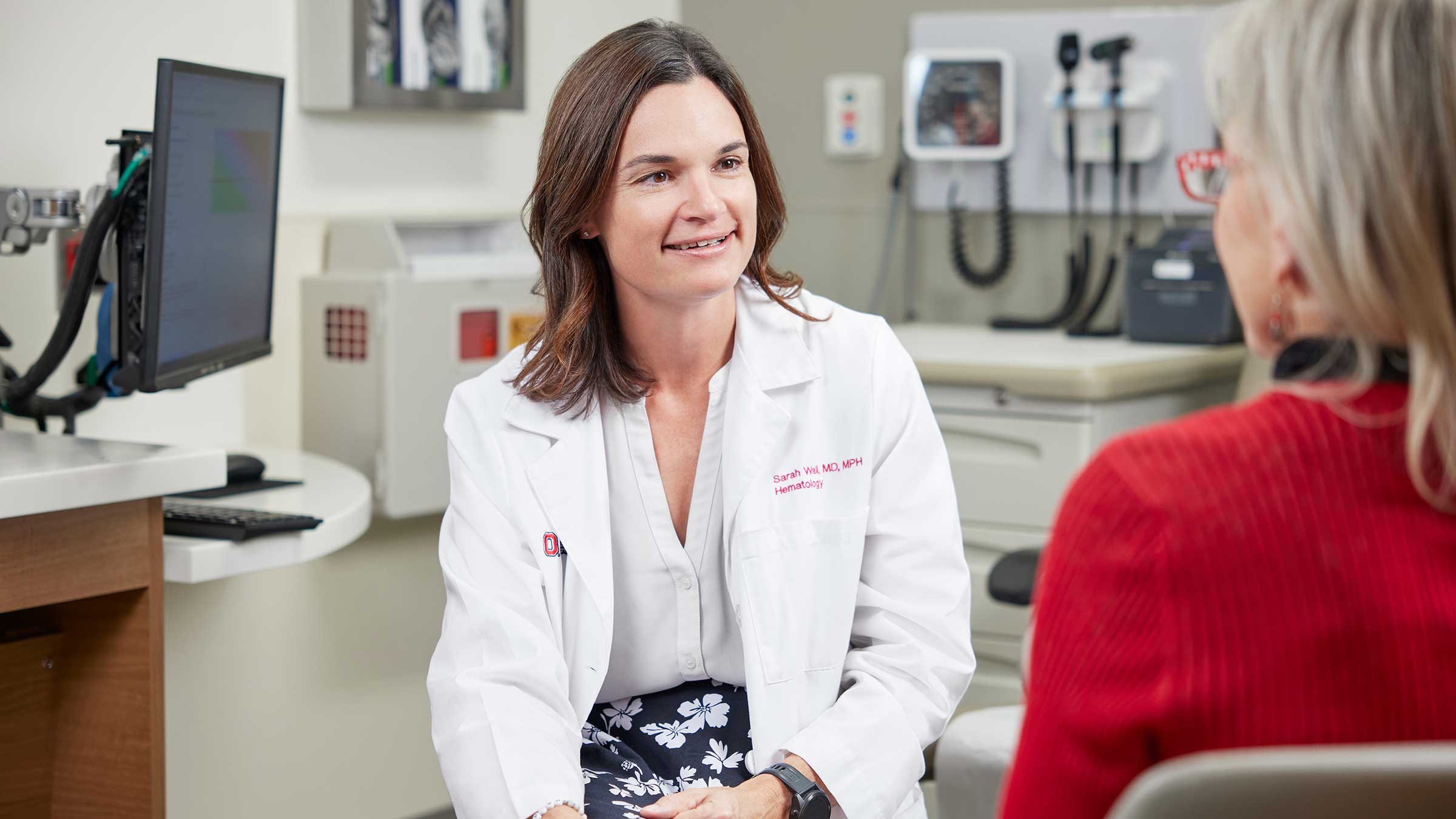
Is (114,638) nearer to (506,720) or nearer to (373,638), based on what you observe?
(506,720)

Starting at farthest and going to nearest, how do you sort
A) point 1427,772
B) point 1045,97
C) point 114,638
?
point 1045,97 → point 114,638 → point 1427,772


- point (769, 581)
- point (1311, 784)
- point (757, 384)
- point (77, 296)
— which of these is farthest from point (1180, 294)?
point (1311, 784)

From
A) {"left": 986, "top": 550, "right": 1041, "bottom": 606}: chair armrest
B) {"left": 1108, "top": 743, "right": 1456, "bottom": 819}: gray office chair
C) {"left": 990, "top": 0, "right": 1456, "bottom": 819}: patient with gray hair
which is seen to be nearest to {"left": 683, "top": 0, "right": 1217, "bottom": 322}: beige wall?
{"left": 986, "top": 550, "right": 1041, "bottom": 606}: chair armrest

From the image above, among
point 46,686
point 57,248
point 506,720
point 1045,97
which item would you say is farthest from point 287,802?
point 1045,97

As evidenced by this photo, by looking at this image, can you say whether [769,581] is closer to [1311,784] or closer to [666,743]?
[666,743]

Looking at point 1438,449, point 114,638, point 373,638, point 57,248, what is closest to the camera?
point 1438,449

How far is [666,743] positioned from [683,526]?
231mm

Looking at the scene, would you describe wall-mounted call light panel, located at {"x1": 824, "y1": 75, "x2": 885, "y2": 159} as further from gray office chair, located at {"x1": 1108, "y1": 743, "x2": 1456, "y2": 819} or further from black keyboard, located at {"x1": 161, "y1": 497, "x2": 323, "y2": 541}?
gray office chair, located at {"x1": 1108, "y1": 743, "x2": 1456, "y2": 819}

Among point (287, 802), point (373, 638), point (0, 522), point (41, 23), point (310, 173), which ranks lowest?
point (287, 802)

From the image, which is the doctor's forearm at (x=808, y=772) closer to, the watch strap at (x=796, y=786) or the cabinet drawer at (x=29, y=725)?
the watch strap at (x=796, y=786)

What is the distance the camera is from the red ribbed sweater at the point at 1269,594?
690mm

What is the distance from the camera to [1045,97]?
115 inches

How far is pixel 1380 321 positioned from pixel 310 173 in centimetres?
218

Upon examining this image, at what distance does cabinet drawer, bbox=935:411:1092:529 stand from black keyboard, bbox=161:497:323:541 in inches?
45.6
